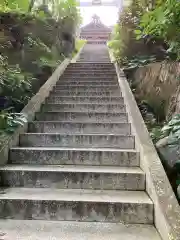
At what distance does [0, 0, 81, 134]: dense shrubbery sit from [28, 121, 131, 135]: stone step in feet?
1.53

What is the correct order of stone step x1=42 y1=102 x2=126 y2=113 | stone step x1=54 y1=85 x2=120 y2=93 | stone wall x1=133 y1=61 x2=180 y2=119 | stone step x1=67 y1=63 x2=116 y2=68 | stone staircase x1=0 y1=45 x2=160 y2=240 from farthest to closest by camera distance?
1. stone step x1=67 y1=63 x2=116 y2=68
2. stone step x1=54 y1=85 x2=120 y2=93
3. stone step x1=42 y1=102 x2=126 y2=113
4. stone wall x1=133 y1=61 x2=180 y2=119
5. stone staircase x1=0 y1=45 x2=160 y2=240

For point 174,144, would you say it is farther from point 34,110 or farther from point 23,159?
point 34,110

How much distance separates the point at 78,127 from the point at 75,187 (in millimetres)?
1256

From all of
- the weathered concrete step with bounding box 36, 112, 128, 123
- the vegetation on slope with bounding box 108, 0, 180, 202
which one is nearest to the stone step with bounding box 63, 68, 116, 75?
the vegetation on slope with bounding box 108, 0, 180, 202

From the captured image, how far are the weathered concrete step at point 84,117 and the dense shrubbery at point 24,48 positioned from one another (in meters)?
0.50

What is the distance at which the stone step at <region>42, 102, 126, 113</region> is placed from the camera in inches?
176

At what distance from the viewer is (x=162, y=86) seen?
4.75 metres

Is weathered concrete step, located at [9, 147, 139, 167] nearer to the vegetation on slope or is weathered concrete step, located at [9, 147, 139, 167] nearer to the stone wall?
the vegetation on slope

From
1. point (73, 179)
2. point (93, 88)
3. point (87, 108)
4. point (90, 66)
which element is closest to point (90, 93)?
point (93, 88)

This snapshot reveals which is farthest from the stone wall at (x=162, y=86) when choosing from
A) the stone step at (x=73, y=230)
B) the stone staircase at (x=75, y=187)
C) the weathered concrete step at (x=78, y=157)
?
the stone step at (x=73, y=230)

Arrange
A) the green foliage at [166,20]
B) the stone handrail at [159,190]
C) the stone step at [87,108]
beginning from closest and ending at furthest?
the stone handrail at [159,190] < the green foliage at [166,20] < the stone step at [87,108]

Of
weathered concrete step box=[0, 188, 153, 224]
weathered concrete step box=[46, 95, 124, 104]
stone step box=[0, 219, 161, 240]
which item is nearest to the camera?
stone step box=[0, 219, 161, 240]

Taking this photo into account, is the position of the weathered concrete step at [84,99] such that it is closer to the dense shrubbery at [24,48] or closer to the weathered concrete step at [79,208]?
the dense shrubbery at [24,48]

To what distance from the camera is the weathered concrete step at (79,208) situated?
7.59ft
